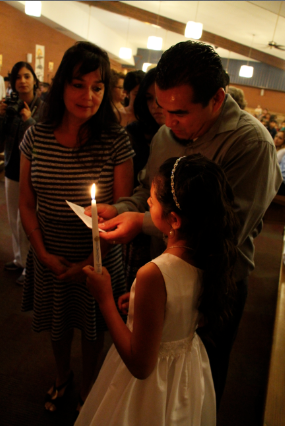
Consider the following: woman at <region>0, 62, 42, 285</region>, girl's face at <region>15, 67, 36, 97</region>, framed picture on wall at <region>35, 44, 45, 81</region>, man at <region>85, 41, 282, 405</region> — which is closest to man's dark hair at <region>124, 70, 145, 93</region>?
woman at <region>0, 62, 42, 285</region>

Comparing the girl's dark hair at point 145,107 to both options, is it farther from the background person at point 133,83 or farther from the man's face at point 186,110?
the man's face at point 186,110

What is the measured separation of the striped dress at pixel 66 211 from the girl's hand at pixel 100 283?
46 centimetres

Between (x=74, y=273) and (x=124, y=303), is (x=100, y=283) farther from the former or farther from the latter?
(x=74, y=273)

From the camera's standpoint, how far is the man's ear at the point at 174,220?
967 mm

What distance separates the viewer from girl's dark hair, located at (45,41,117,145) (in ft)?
4.24

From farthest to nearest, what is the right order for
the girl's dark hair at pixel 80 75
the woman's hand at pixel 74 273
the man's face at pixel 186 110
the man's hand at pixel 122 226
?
the woman's hand at pixel 74 273
the girl's dark hair at pixel 80 75
the man's hand at pixel 122 226
the man's face at pixel 186 110

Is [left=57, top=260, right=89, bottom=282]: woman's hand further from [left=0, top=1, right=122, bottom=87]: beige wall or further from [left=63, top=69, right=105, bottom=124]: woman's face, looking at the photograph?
[left=0, top=1, right=122, bottom=87]: beige wall

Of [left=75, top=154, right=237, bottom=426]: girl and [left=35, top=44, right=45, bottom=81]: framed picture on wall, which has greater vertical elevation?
[left=35, top=44, right=45, bottom=81]: framed picture on wall

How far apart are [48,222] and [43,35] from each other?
296 inches

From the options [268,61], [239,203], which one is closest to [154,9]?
[268,61]

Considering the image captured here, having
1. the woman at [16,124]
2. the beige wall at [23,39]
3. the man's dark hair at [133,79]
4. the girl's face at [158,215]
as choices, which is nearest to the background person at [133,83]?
the man's dark hair at [133,79]

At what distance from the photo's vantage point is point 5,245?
11.2ft

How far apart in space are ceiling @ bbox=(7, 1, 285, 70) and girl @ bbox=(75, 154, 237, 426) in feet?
19.9

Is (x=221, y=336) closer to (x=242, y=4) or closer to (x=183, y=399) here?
(x=183, y=399)
